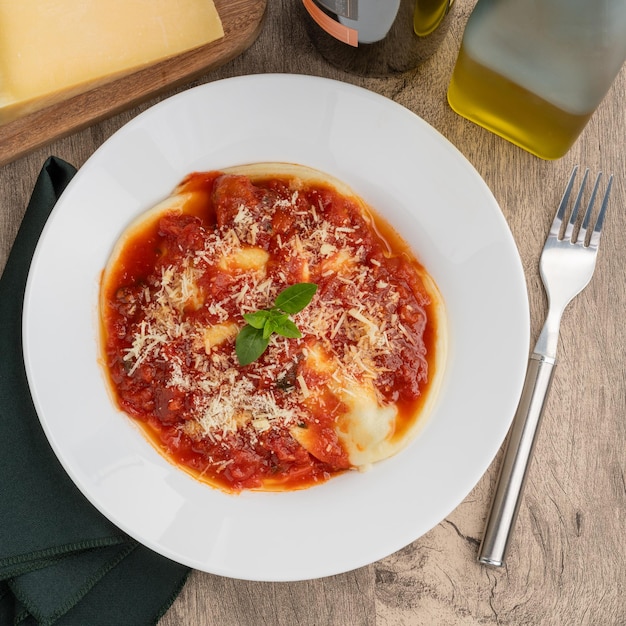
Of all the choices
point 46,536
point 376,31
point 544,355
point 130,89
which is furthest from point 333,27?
point 46,536

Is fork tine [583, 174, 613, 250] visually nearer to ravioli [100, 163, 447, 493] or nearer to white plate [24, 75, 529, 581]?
white plate [24, 75, 529, 581]

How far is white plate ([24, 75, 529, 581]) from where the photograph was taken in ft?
11.8

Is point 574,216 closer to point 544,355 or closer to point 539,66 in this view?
point 544,355

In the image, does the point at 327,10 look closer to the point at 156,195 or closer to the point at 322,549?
the point at 156,195

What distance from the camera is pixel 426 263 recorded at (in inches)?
152

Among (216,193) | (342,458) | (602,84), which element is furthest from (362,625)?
(602,84)

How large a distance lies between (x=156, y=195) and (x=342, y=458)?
1819 millimetres

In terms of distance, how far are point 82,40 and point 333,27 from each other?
144 cm

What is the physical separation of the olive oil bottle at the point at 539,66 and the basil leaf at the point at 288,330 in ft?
5.56

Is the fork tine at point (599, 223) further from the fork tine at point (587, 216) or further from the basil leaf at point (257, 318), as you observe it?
the basil leaf at point (257, 318)

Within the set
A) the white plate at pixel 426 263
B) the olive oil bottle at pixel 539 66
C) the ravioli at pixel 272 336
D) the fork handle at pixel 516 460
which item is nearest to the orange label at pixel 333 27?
the white plate at pixel 426 263

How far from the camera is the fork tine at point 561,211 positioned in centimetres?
406

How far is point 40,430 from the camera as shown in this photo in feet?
12.8

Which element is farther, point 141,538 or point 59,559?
point 59,559
